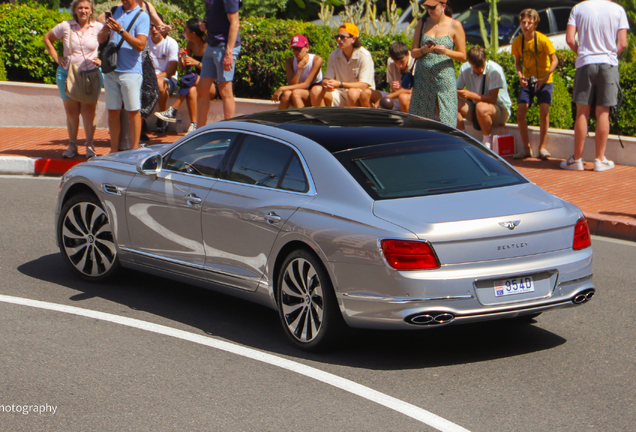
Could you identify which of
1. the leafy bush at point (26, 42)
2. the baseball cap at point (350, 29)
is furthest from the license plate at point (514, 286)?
the leafy bush at point (26, 42)

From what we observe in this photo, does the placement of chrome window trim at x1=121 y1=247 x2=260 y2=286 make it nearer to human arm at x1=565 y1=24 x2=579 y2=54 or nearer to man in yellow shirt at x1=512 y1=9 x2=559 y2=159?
human arm at x1=565 y1=24 x2=579 y2=54

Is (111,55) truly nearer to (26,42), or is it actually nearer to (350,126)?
(26,42)

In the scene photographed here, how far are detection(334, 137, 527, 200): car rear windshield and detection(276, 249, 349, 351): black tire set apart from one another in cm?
58

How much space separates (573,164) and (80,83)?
657cm

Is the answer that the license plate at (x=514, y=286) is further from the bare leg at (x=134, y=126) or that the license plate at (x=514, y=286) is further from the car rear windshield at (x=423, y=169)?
the bare leg at (x=134, y=126)

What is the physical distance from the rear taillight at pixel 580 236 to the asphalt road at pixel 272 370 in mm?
682

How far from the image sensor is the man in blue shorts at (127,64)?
11.7 m

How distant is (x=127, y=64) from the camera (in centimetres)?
1191

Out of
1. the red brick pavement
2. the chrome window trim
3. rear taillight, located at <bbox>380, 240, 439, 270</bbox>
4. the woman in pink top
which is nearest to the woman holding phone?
the red brick pavement

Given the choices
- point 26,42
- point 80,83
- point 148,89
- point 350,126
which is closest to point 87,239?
point 350,126

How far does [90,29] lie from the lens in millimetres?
12305

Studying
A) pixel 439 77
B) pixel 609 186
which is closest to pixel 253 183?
pixel 439 77

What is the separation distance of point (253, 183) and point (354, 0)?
2425 cm

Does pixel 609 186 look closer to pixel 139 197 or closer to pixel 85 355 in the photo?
pixel 139 197
